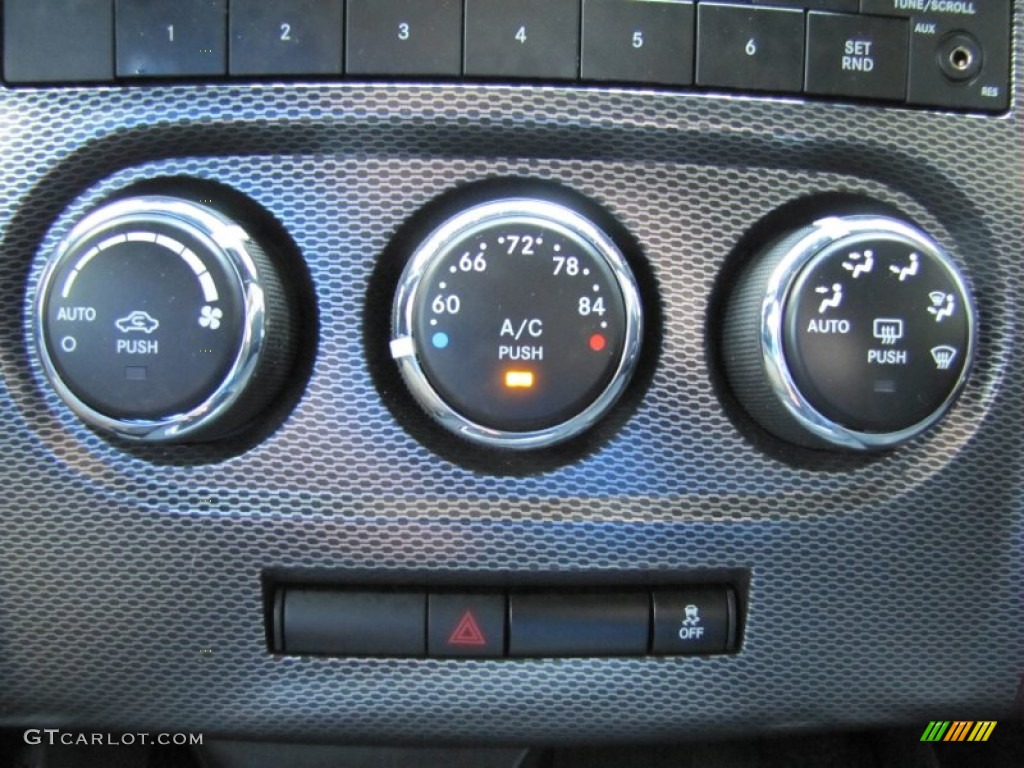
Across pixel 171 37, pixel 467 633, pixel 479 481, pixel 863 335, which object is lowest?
pixel 467 633

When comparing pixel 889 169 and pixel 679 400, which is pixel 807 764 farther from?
pixel 889 169

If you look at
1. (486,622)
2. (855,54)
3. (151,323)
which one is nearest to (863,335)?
(855,54)

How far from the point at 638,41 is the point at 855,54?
0.15m

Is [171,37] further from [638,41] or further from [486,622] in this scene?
[486,622]

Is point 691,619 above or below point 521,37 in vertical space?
below

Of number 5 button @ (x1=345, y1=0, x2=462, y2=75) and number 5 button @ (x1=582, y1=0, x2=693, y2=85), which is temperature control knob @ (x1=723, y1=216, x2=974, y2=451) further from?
number 5 button @ (x1=345, y1=0, x2=462, y2=75)

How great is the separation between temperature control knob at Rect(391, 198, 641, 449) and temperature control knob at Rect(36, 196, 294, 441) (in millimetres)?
103

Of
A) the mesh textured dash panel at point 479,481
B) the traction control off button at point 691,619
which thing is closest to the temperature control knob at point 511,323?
the mesh textured dash panel at point 479,481

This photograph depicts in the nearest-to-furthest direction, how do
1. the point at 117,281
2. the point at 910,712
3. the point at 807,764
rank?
the point at 117,281
the point at 910,712
the point at 807,764

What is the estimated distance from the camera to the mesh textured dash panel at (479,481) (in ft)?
1.80

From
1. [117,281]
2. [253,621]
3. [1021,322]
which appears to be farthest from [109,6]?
[1021,322]

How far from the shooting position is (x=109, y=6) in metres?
0.53

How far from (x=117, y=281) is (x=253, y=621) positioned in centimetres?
25

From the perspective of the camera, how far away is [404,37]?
20.6 inches
